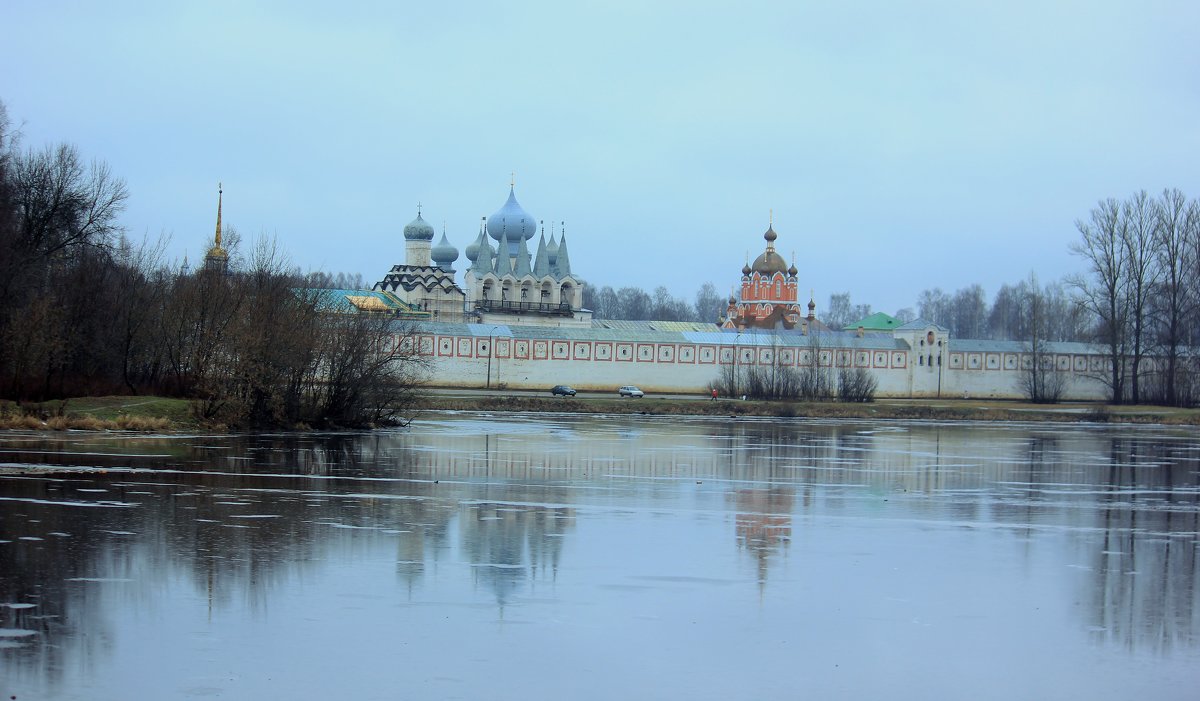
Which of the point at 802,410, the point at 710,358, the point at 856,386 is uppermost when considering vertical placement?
the point at 710,358

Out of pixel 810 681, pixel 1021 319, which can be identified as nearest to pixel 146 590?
pixel 810 681

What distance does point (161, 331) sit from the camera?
3156 centimetres

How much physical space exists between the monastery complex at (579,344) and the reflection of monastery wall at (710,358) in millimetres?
47

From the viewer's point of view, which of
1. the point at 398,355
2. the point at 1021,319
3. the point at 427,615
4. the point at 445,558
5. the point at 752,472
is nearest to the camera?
the point at 427,615

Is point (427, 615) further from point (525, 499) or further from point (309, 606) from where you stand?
point (525, 499)

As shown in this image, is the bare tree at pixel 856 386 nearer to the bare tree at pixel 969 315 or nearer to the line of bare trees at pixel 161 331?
the line of bare trees at pixel 161 331

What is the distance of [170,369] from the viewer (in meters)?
31.5

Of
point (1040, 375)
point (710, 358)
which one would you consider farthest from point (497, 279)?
point (1040, 375)

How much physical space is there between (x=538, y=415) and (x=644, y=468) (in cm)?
1895

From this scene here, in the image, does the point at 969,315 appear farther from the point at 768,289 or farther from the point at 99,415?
the point at 99,415

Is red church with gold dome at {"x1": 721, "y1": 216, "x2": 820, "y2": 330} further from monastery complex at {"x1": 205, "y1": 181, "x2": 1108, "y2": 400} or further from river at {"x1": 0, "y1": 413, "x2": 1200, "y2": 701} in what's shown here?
river at {"x1": 0, "y1": 413, "x2": 1200, "y2": 701}

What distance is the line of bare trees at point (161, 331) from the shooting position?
26.7 m

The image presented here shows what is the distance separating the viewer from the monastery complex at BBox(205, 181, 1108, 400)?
181 feet

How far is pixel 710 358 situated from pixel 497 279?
56.3 ft
